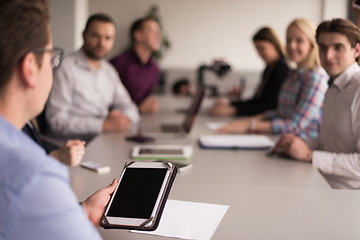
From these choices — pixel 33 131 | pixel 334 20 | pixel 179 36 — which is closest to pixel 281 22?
pixel 179 36

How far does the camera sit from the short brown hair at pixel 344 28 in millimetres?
1502

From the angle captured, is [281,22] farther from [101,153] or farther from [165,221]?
[165,221]

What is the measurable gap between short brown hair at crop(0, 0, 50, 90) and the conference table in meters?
0.53

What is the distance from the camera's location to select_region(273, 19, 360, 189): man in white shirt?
1.54 meters

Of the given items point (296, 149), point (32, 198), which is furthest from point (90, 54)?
point (32, 198)

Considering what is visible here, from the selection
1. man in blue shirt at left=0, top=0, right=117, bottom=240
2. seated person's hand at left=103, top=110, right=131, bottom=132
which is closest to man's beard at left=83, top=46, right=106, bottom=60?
seated person's hand at left=103, top=110, right=131, bottom=132

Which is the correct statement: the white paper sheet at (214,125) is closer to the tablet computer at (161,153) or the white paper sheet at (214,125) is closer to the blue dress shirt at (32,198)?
the tablet computer at (161,153)

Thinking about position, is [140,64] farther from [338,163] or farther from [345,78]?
[338,163]

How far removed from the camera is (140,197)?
0.99 metres

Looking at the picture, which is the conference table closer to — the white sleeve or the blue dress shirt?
the white sleeve

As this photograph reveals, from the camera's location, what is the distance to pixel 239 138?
214cm

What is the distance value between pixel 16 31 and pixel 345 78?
1.37 metres

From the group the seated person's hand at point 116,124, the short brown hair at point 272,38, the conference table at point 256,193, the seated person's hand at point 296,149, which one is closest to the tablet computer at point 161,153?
the conference table at point 256,193

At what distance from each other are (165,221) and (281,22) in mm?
6068
